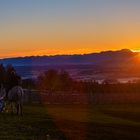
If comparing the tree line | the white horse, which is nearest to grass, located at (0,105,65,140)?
the white horse

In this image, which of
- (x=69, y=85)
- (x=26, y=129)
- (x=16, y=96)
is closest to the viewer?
(x=26, y=129)

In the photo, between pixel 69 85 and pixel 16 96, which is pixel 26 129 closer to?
pixel 16 96

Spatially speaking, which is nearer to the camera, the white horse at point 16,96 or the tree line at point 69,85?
the white horse at point 16,96

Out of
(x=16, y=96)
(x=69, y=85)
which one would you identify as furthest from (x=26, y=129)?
(x=69, y=85)

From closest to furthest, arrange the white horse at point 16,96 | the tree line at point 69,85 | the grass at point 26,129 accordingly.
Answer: the grass at point 26,129
the white horse at point 16,96
the tree line at point 69,85

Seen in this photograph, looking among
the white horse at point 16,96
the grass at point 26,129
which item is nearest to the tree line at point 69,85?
the white horse at point 16,96

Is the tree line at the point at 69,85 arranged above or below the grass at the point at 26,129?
above

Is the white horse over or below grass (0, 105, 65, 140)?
over

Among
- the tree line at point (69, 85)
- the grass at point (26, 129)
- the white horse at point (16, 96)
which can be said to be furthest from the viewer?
the tree line at point (69, 85)

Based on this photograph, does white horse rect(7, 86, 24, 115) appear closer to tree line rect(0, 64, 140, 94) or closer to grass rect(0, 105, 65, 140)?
grass rect(0, 105, 65, 140)

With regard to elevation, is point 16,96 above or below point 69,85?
below

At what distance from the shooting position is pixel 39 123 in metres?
24.3

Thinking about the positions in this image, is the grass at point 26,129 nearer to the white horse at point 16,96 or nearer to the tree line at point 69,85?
the white horse at point 16,96

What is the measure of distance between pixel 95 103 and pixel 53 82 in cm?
1676
